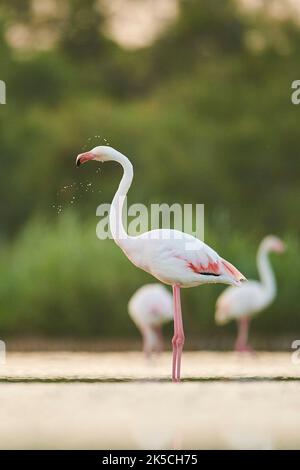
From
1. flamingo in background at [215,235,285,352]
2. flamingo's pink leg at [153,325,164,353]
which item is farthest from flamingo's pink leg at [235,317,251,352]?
flamingo's pink leg at [153,325,164,353]

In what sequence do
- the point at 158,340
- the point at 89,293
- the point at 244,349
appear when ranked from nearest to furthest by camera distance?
the point at 244,349, the point at 158,340, the point at 89,293

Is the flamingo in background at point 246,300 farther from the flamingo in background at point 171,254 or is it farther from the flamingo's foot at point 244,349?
the flamingo in background at point 171,254

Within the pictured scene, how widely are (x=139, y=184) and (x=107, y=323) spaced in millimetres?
7701

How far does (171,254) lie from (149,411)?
2308 millimetres

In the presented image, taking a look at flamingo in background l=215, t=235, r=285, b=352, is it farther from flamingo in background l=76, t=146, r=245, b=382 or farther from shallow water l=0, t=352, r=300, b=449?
shallow water l=0, t=352, r=300, b=449

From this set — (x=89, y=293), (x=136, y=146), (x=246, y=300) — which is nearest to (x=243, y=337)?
(x=246, y=300)

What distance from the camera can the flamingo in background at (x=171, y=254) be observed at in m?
9.42

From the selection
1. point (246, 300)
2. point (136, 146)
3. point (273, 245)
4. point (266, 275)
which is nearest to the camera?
point (246, 300)

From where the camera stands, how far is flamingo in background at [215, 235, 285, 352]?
16.2 meters

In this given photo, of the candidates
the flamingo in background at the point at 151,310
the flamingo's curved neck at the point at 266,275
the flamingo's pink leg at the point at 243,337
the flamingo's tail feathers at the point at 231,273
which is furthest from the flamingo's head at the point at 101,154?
the flamingo's curved neck at the point at 266,275

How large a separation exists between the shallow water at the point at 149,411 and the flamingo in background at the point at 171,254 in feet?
2.25

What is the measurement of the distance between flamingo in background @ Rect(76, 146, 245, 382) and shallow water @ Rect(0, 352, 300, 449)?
68 cm

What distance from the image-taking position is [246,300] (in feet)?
54.0

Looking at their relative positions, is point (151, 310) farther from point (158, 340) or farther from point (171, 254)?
point (171, 254)
